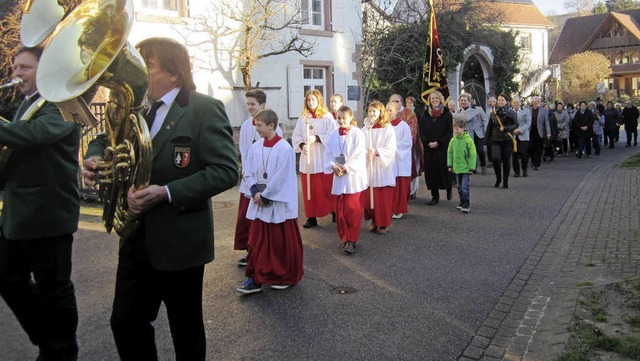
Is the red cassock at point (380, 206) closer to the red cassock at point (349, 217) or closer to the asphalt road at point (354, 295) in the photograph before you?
the asphalt road at point (354, 295)

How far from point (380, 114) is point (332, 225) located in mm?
1831

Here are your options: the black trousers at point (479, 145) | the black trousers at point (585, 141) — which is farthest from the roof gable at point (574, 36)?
the black trousers at point (479, 145)

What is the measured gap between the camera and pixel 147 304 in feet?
10.0

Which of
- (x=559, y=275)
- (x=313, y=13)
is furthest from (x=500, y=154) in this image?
(x=313, y=13)

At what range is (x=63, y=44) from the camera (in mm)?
2748

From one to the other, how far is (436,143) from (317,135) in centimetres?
303

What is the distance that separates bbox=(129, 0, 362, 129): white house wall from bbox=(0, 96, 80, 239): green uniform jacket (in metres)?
10.00

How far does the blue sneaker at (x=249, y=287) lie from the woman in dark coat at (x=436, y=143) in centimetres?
587

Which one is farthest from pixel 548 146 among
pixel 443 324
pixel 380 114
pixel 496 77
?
pixel 443 324

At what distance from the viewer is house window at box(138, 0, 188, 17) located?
13.8 m

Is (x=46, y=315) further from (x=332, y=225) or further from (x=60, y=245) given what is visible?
(x=332, y=225)

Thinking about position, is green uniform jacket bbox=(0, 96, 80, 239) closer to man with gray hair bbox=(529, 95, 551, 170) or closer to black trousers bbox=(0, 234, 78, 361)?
black trousers bbox=(0, 234, 78, 361)

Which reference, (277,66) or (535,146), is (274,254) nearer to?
(277,66)

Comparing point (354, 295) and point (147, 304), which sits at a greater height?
point (147, 304)
